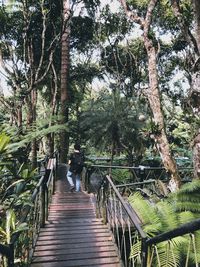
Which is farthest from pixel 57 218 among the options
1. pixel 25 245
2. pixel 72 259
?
pixel 25 245

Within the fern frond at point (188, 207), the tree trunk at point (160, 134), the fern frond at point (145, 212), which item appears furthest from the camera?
the tree trunk at point (160, 134)

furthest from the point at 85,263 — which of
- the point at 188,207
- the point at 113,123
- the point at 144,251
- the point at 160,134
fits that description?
the point at 113,123

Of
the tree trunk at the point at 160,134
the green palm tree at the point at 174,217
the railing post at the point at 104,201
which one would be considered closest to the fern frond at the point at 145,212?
the green palm tree at the point at 174,217

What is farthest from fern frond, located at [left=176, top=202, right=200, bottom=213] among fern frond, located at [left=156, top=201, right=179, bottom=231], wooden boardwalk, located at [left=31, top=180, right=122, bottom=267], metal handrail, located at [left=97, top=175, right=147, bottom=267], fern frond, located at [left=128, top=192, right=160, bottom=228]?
wooden boardwalk, located at [left=31, top=180, right=122, bottom=267]

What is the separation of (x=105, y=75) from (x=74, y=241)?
1769cm

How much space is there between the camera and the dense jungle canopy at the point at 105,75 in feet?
26.6

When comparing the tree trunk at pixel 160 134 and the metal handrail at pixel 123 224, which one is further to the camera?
the tree trunk at pixel 160 134

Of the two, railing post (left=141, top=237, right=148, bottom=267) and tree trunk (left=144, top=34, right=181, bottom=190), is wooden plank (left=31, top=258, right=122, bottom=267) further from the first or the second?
tree trunk (left=144, top=34, right=181, bottom=190)

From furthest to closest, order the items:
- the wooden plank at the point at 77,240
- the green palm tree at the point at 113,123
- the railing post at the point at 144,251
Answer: the green palm tree at the point at 113,123
the wooden plank at the point at 77,240
the railing post at the point at 144,251

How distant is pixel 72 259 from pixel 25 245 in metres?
0.87

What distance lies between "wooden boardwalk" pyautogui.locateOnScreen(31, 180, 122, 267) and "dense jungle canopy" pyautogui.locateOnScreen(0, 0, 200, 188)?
5.34ft

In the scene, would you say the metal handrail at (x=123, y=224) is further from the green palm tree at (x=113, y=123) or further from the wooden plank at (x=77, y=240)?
the green palm tree at (x=113, y=123)

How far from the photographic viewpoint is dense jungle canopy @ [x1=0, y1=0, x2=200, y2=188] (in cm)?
809

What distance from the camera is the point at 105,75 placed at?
73.4 ft
